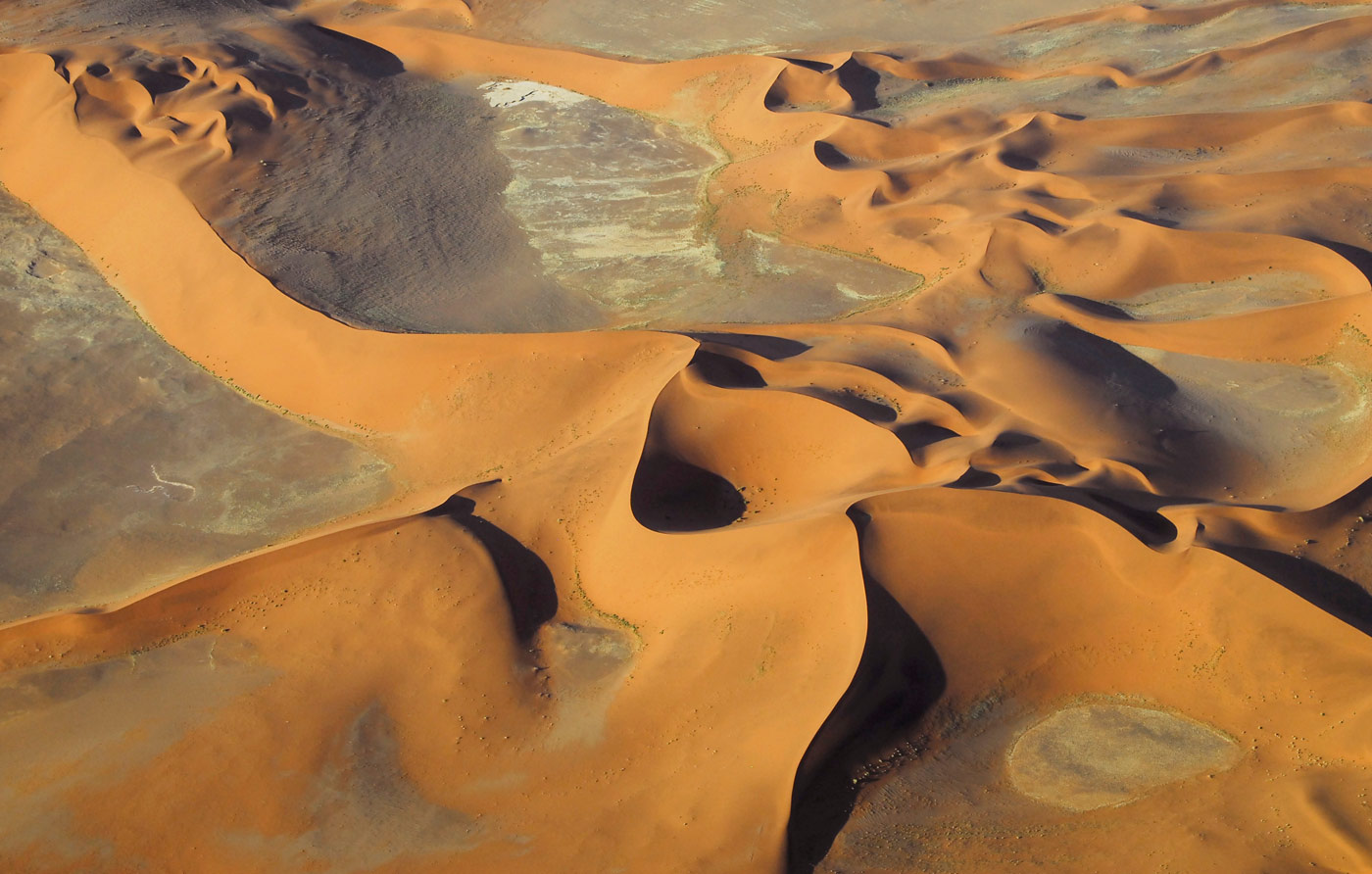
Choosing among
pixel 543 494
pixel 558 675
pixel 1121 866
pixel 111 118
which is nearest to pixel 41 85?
pixel 111 118

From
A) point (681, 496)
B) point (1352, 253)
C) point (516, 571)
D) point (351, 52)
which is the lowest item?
point (516, 571)

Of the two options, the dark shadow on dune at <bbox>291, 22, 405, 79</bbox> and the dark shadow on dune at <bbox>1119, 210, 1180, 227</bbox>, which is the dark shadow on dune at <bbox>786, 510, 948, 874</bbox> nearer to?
the dark shadow on dune at <bbox>1119, 210, 1180, 227</bbox>

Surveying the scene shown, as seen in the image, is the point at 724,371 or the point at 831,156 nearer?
the point at 724,371

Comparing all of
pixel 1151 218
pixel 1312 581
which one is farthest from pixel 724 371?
pixel 1151 218

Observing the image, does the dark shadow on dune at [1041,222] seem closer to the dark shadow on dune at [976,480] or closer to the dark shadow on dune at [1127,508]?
the dark shadow on dune at [1127,508]

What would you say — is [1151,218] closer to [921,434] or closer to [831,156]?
[831,156]

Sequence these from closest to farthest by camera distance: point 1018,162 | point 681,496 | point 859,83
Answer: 1. point 681,496
2. point 1018,162
3. point 859,83

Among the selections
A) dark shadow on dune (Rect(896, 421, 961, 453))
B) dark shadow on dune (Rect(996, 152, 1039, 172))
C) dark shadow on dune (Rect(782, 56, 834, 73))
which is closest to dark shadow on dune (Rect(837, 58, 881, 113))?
dark shadow on dune (Rect(782, 56, 834, 73))
